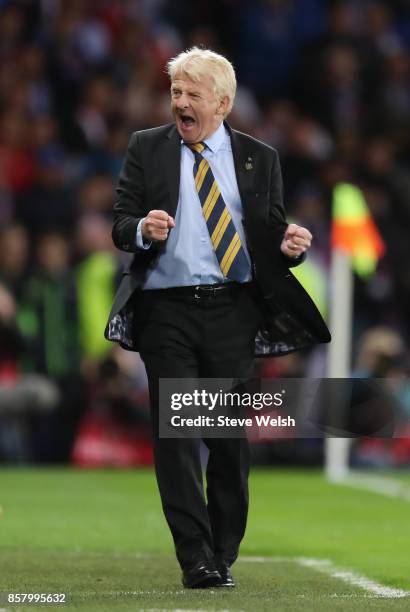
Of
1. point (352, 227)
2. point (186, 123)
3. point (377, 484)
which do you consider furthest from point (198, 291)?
point (352, 227)

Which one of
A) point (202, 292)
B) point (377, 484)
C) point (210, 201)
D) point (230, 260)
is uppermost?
point (210, 201)

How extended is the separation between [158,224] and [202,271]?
0.37m

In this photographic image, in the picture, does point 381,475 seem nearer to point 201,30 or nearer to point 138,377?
point 138,377

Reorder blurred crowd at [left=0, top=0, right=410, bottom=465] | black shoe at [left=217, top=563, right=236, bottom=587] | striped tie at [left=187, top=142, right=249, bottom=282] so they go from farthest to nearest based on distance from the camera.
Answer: blurred crowd at [left=0, top=0, right=410, bottom=465] → striped tie at [left=187, top=142, right=249, bottom=282] → black shoe at [left=217, top=563, right=236, bottom=587]

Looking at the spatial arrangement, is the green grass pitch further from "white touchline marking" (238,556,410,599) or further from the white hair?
the white hair

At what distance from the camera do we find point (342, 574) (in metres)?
7.22

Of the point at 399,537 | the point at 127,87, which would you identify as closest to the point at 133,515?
the point at 399,537

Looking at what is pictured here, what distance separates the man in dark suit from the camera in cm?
659

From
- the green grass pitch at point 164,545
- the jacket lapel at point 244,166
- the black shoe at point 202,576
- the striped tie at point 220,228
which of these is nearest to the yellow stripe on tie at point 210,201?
the striped tie at point 220,228

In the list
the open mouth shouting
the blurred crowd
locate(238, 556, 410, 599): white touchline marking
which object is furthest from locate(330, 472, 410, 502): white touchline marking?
the open mouth shouting

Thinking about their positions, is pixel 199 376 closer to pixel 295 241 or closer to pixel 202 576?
pixel 295 241

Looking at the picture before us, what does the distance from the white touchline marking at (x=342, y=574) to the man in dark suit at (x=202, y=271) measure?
54 cm

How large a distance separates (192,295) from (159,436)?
572 millimetres

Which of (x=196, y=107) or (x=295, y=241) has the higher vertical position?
(x=196, y=107)
